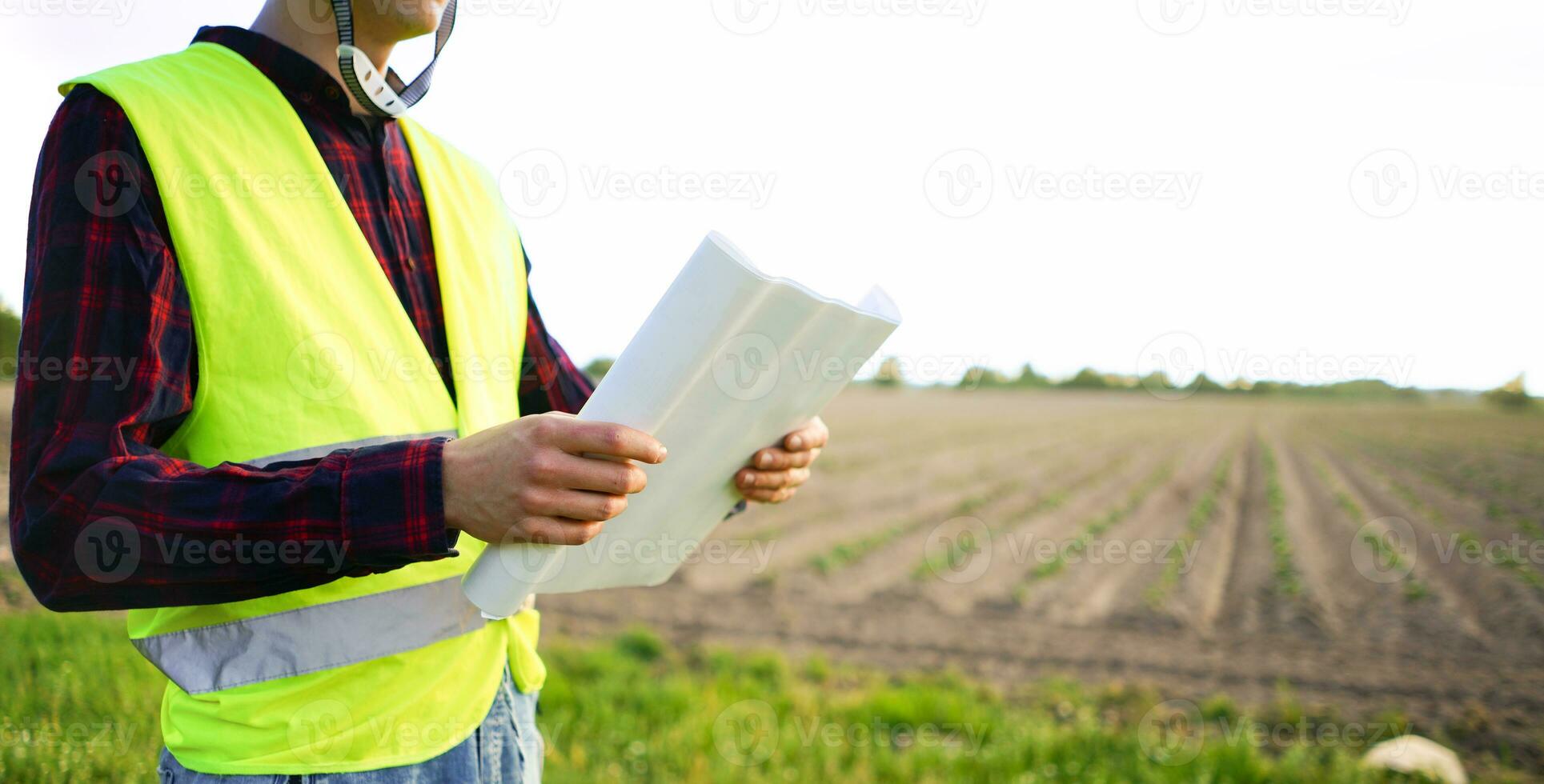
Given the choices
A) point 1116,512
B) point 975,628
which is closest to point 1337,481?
point 1116,512

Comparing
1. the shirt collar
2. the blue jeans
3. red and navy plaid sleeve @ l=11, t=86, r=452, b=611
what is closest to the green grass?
the blue jeans

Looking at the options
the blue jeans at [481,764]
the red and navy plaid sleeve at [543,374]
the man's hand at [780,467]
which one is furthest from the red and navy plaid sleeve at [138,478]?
the red and navy plaid sleeve at [543,374]

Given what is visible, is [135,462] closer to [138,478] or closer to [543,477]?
[138,478]

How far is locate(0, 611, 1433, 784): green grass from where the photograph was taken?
259cm

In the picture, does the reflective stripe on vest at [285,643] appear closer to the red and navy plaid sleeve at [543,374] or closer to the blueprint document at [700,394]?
the blueprint document at [700,394]

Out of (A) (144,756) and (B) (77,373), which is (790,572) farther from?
(B) (77,373)

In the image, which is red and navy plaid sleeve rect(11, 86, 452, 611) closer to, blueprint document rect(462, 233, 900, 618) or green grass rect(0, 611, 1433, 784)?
blueprint document rect(462, 233, 900, 618)

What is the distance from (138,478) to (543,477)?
1.29 ft

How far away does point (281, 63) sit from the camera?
1.22 metres

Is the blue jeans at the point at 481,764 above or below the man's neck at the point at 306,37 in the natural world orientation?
below

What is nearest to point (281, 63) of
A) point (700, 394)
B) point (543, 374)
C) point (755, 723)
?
point (543, 374)

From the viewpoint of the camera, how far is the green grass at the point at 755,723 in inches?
102

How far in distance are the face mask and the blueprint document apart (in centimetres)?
68

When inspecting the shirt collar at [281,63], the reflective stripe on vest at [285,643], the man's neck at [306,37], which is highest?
the man's neck at [306,37]
